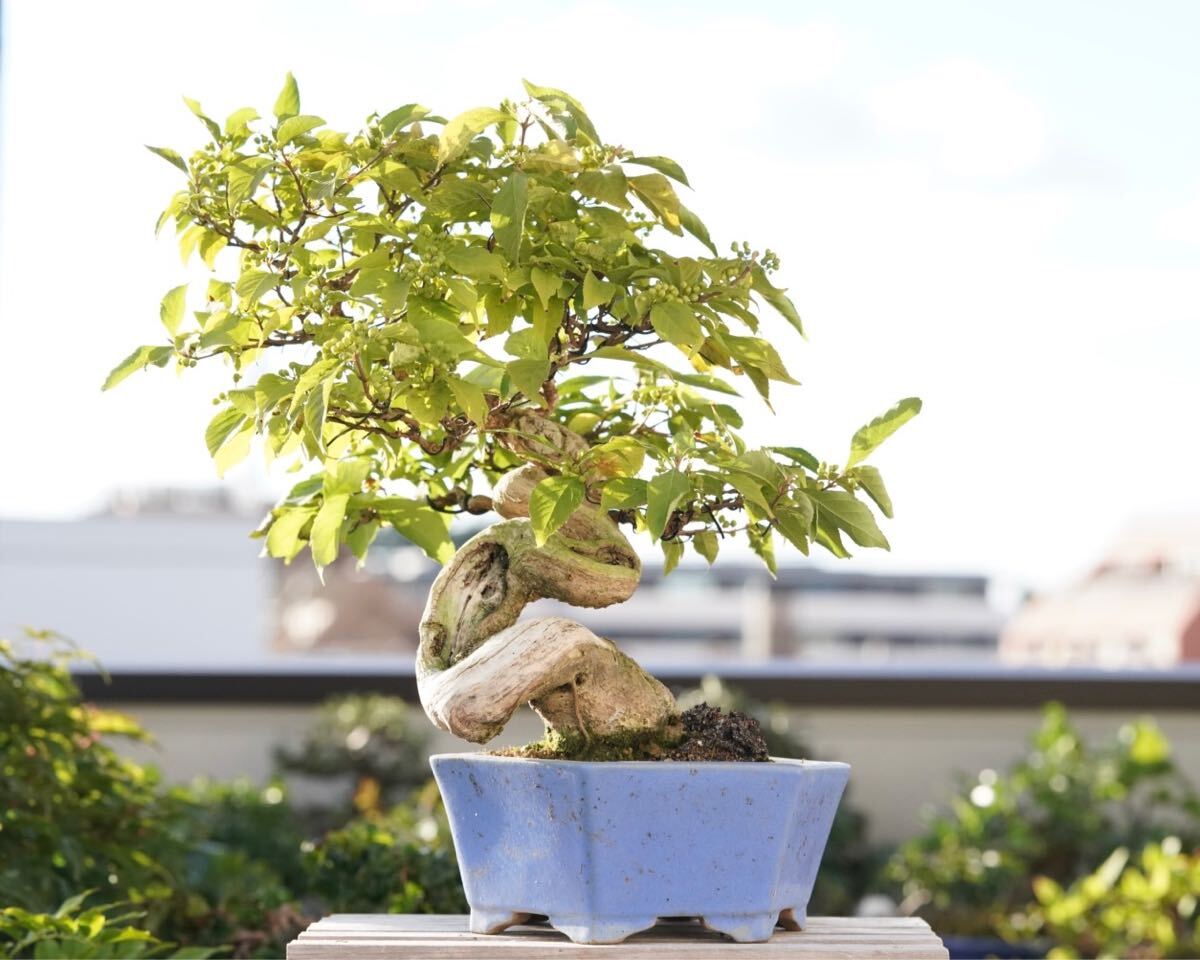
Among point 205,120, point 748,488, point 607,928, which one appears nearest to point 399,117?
point 205,120

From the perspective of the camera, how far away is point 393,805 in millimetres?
4324

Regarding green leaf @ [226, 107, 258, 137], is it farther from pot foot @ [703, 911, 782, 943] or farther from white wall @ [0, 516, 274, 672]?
white wall @ [0, 516, 274, 672]

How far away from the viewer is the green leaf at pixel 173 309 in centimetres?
115

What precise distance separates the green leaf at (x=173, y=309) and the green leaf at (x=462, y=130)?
240 millimetres

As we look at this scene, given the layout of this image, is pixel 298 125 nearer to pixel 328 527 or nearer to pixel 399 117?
pixel 399 117

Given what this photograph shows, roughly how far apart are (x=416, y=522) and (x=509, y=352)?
0.90 feet

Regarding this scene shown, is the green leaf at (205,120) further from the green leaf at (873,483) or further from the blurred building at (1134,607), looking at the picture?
the blurred building at (1134,607)

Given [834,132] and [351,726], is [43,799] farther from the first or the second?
[834,132]

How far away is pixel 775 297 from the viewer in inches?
46.4

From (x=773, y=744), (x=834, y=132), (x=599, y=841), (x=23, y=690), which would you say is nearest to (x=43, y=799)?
(x=23, y=690)

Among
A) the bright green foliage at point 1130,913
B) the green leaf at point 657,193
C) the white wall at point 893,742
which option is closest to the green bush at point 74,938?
the green leaf at point 657,193

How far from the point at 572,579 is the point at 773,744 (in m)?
2.89

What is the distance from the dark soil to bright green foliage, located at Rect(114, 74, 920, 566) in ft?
0.46

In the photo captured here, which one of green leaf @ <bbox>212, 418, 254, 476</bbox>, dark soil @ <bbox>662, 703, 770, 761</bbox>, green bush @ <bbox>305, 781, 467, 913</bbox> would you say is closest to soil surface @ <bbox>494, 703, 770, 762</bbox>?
dark soil @ <bbox>662, 703, 770, 761</bbox>
